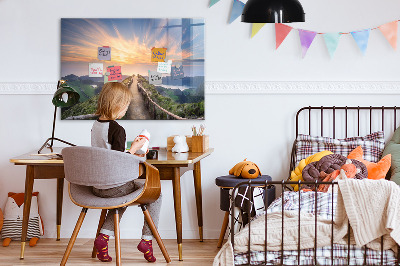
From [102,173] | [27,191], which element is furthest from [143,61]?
[102,173]

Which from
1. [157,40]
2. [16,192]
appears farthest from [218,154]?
[16,192]

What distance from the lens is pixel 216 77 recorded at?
14.4ft

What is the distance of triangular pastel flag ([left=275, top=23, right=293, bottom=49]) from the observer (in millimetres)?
4340

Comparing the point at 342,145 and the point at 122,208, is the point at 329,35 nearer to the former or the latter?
the point at 342,145

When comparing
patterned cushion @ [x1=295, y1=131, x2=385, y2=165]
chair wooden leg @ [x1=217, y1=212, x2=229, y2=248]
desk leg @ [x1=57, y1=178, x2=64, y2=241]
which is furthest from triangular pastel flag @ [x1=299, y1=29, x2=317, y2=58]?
desk leg @ [x1=57, y1=178, x2=64, y2=241]

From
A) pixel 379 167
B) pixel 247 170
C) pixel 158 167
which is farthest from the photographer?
pixel 247 170

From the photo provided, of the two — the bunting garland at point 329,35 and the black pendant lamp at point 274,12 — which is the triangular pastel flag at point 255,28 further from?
the black pendant lamp at point 274,12

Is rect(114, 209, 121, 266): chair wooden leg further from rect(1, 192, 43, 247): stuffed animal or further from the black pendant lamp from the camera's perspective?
the black pendant lamp

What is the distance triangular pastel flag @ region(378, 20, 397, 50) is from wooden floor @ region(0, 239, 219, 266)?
74.7 inches

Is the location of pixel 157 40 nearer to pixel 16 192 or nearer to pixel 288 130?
pixel 288 130

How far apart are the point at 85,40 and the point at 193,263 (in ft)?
5.96

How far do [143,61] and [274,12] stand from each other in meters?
1.53

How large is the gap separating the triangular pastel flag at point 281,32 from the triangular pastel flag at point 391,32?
662 millimetres

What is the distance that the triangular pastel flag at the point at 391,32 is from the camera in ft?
14.0
